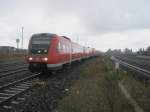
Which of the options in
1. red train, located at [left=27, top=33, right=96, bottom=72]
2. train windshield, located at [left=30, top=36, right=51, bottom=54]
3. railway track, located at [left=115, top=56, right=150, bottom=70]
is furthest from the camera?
railway track, located at [left=115, top=56, right=150, bottom=70]

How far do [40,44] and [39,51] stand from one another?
54 cm

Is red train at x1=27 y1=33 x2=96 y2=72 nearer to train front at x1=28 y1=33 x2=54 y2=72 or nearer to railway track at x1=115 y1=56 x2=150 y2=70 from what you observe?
train front at x1=28 y1=33 x2=54 y2=72

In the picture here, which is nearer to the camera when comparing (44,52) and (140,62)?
(44,52)

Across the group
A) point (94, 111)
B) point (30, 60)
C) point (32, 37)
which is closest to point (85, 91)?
point (94, 111)

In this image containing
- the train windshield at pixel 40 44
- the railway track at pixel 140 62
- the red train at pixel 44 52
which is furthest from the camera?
the railway track at pixel 140 62

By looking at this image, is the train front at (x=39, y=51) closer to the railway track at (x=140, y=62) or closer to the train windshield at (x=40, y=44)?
the train windshield at (x=40, y=44)

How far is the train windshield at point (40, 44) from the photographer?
15665 millimetres

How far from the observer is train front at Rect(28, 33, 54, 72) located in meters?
15.4

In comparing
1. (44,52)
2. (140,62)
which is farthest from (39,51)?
(140,62)

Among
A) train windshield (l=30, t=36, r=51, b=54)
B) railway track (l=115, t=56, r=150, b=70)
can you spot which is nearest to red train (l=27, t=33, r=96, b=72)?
train windshield (l=30, t=36, r=51, b=54)

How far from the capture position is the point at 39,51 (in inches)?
618

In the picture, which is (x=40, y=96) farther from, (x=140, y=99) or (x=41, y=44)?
(x=41, y=44)

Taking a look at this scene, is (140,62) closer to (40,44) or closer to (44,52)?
(40,44)

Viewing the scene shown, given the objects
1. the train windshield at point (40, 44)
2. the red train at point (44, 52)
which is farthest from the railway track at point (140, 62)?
the train windshield at point (40, 44)
